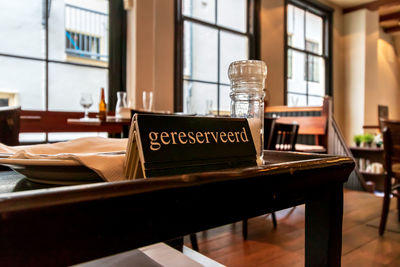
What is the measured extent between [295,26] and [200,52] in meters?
2.33

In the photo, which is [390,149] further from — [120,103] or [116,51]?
[116,51]

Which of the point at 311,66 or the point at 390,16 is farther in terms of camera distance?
the point at 390,16

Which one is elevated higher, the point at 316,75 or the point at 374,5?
the point at 374,5

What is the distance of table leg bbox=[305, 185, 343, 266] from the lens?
510 mm

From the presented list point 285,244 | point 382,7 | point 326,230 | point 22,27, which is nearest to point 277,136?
point 285,244

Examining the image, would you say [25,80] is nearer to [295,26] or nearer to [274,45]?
[274,45]

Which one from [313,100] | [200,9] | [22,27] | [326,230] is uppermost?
[200,9]

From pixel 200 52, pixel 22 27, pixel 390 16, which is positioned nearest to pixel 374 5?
pixel 390 16

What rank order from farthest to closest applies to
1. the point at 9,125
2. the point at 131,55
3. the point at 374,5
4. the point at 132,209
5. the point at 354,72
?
the point at 354,72 < the point at 374,5 < the point at 131,55 < the point at 9,125 < the point at 132,209

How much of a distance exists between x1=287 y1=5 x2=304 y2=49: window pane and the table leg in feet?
17.2

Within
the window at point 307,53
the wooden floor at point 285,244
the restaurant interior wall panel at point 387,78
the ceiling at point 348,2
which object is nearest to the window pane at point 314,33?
the window at point 307,53

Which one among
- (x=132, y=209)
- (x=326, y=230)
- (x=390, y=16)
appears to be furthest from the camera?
(x=390, y=16)

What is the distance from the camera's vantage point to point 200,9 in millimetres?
4051

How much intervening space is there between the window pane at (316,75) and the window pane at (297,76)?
21cm
